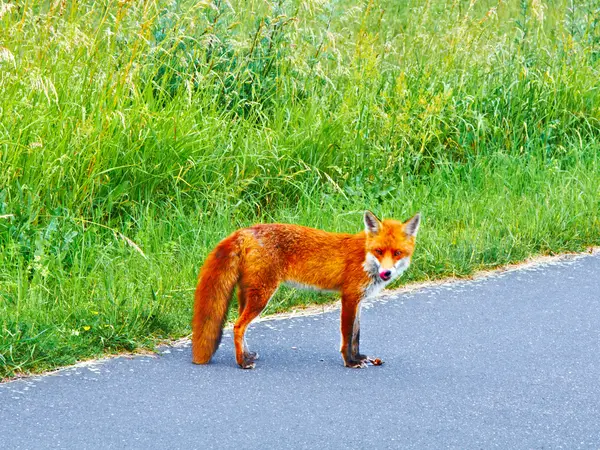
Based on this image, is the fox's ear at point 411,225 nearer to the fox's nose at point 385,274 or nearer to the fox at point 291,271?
the fox at point 291,271

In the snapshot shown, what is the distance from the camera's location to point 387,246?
5551mm

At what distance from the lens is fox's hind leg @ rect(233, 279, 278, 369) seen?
5371 mm

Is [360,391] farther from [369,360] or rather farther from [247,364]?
[247,364]

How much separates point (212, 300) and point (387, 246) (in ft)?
3.25

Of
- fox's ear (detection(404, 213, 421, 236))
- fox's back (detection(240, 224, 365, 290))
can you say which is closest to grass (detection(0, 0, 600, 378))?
fox's back (detection(240, 224, 365, 290))

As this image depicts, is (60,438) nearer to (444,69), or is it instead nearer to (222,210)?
(222,210)

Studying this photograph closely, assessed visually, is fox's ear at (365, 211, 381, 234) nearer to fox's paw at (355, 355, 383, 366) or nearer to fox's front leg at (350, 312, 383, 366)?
fox's front leg at (350, 312, 383, 366)

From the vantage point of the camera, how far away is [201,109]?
7.86m

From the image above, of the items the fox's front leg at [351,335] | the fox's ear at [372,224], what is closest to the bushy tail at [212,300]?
the fox's front leg at [351,335]

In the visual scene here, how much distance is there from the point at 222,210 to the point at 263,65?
198 cm

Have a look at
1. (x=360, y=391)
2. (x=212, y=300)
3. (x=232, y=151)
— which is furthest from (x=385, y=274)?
(x=232, y=151)

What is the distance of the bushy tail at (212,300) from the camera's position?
532 centimetres

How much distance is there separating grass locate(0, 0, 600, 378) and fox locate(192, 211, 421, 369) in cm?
52

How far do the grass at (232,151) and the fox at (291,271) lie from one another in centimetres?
52
